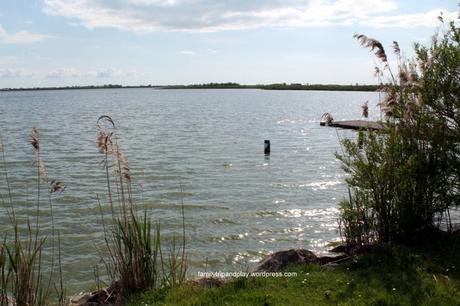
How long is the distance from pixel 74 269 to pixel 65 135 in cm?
2634

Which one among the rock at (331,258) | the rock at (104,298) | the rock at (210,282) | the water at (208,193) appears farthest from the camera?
the water at (208,193)

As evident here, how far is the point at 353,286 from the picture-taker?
609 centimetres

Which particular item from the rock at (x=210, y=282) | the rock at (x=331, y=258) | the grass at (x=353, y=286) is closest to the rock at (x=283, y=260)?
the rock at (x=331, y=258)

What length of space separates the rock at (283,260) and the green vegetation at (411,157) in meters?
0.91

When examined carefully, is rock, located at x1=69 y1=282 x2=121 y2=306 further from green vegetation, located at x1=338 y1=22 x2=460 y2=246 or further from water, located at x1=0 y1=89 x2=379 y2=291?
green vegetation, located at x1=338 y1=22 x2=460 y2=246

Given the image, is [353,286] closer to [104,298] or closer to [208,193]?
[104,298]

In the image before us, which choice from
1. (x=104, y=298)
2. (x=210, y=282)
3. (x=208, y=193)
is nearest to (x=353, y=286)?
(x=210, y=282)

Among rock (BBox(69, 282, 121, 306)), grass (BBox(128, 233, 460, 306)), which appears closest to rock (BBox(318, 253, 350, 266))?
grass (BBox(128, 233, 460, 306))

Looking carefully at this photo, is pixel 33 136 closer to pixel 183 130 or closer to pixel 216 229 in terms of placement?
pixel 216 229

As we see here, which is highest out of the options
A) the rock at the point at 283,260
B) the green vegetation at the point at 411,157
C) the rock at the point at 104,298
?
the green vegetation at the point at 411,157

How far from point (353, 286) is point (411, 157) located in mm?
2514

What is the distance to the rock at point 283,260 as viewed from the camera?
724cm

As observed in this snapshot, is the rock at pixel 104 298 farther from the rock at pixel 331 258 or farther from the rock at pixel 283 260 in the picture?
the rock at pixel 331 258

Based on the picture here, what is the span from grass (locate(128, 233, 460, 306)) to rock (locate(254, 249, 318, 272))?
0.29 metres
